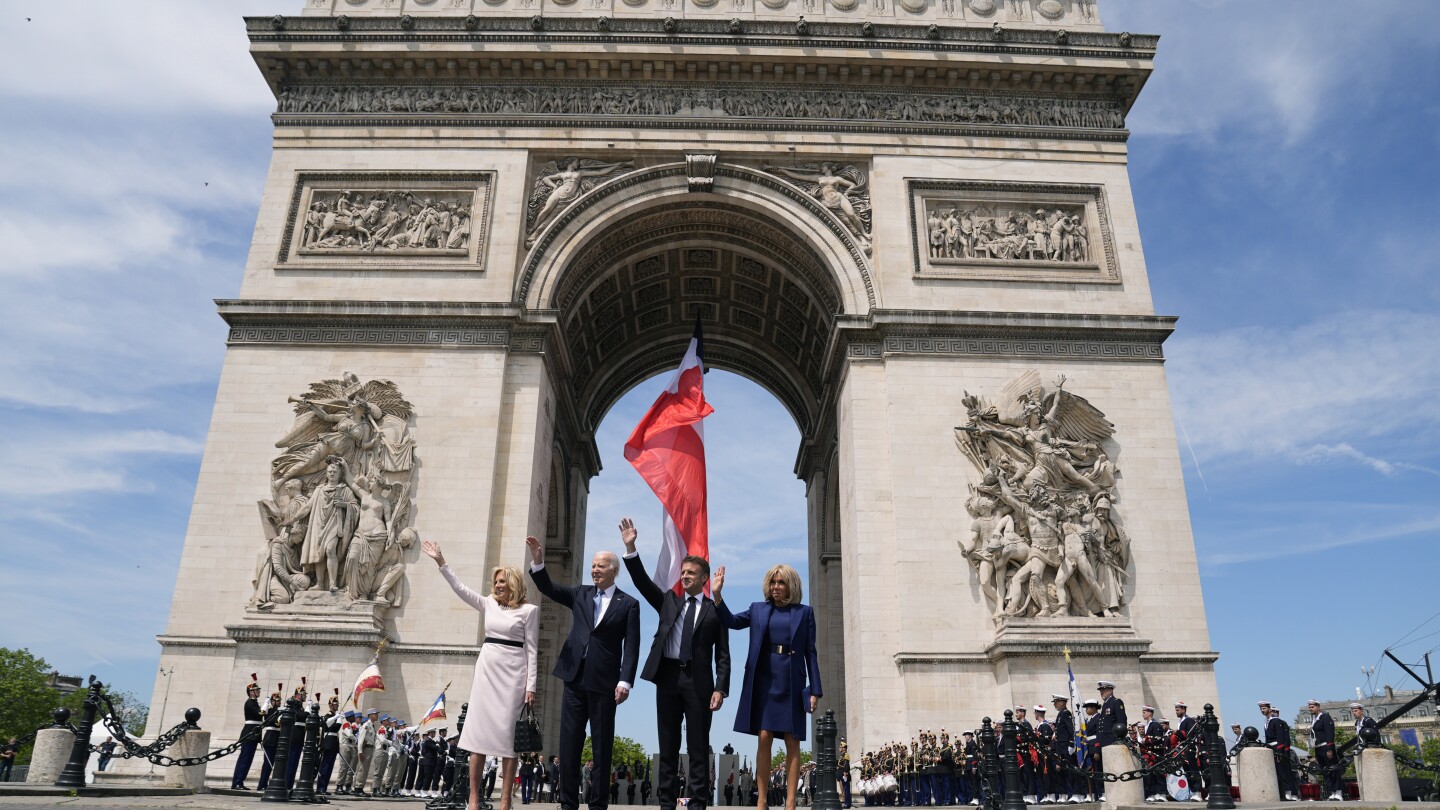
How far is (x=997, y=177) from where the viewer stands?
68.3ft

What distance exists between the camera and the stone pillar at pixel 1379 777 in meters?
10.1

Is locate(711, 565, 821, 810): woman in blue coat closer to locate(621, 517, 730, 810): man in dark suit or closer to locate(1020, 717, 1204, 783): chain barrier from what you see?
locate(621, 517, 730, 810): man in dark suit

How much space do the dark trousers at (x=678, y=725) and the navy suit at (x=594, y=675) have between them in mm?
327

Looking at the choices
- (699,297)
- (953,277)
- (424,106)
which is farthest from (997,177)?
(424,106)

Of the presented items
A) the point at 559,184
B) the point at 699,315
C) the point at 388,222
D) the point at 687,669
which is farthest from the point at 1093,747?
the point at 388,222

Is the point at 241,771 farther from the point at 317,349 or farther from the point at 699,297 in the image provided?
the point at 699,297

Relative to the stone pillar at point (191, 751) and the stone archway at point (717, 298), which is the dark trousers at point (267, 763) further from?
the stone archway at point (717, 298)

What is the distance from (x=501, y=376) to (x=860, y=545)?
24.5 feet

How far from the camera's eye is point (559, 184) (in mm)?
20641

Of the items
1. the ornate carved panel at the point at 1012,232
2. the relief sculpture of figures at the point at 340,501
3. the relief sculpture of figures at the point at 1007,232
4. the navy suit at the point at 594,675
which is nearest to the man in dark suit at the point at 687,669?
the navy suit at the point at 594,675

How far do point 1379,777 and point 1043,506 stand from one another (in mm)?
7570

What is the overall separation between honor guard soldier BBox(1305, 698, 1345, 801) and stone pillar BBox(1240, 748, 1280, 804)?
1056 mm

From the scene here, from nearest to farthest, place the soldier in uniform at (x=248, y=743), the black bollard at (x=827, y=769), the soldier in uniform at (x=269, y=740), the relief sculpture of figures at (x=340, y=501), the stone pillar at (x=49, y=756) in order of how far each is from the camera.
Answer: the black bollard at (x=827, y=769), the stone pillar at (x=49, y=756), the soldier in uniform at (x=269, y=740), the soldier in uniform at (x=248, y=743), the relief sculpture of figures at (x=340, y=501)

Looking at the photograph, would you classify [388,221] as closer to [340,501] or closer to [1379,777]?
[340,501]
